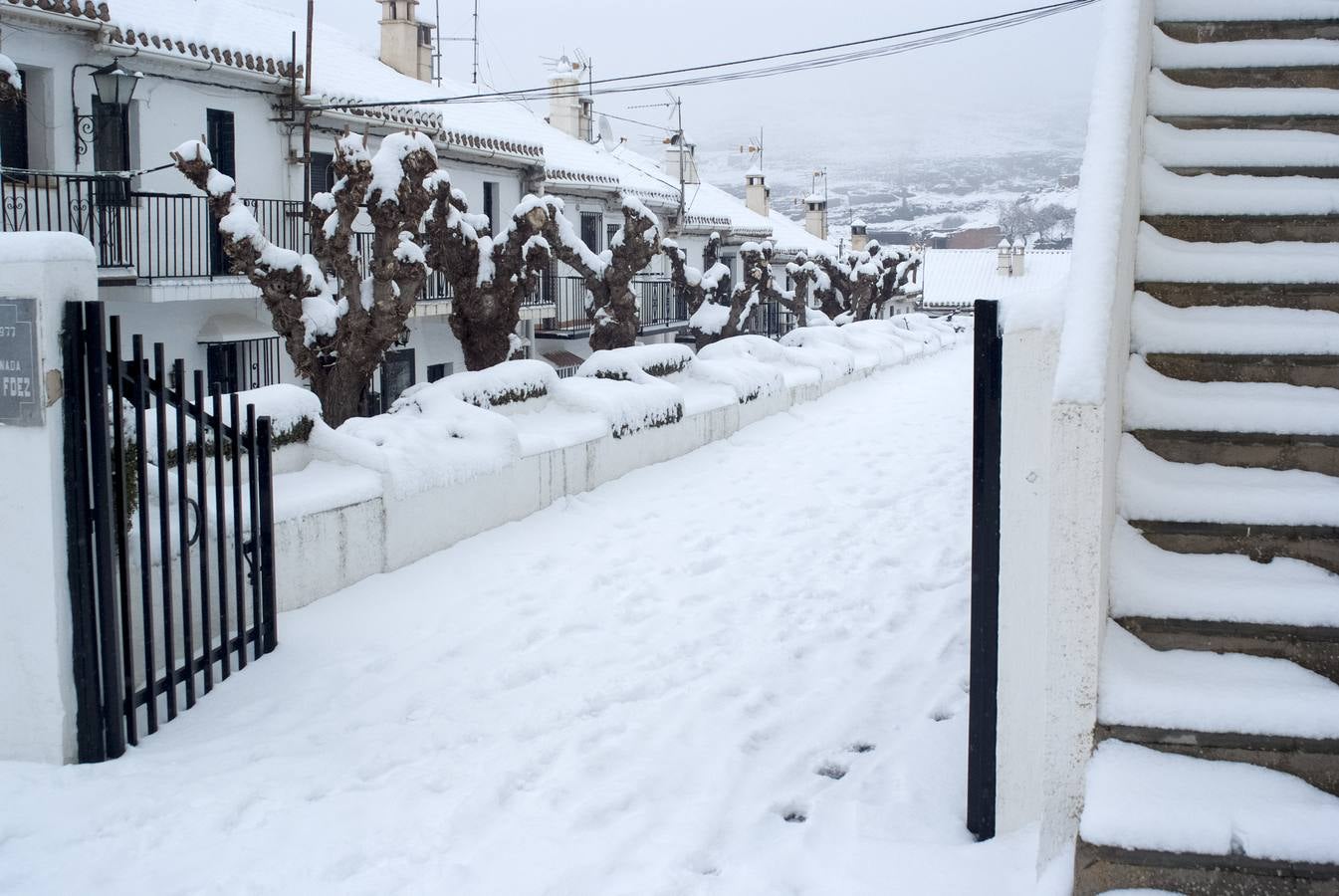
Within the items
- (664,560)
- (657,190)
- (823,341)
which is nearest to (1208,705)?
(664,560)

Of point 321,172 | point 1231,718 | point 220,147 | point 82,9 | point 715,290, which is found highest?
point 82,9

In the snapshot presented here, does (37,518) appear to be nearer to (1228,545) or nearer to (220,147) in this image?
(1228,545)

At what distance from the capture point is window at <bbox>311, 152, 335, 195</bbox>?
58.7 feet

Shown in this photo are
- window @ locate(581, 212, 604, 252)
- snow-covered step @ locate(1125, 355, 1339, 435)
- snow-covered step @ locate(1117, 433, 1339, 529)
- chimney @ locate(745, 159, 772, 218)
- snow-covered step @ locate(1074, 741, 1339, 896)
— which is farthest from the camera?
chimney @ locate(745, 159, 772, 218)

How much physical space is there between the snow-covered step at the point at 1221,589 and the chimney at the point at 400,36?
22.1 meters

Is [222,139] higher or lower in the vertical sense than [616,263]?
higher

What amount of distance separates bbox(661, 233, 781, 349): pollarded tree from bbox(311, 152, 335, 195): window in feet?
18.2

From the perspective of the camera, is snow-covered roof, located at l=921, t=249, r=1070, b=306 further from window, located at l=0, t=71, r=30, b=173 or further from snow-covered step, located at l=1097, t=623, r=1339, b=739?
snow-covered step, located at l=1097, t=623, r=1339, b=739

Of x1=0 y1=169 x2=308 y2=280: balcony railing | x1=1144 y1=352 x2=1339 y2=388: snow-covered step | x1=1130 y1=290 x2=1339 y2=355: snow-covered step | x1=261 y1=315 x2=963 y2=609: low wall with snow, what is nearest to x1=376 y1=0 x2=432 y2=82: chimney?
x1=0 y1=169 x2=308 y2=280: balcony railing

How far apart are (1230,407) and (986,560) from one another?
1172mm

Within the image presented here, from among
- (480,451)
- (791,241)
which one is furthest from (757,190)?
(480,451)

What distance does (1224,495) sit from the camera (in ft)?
13.3

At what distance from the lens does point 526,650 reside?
6.02 meters

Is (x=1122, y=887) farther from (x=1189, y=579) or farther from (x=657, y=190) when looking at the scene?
(x=657, y=190)
